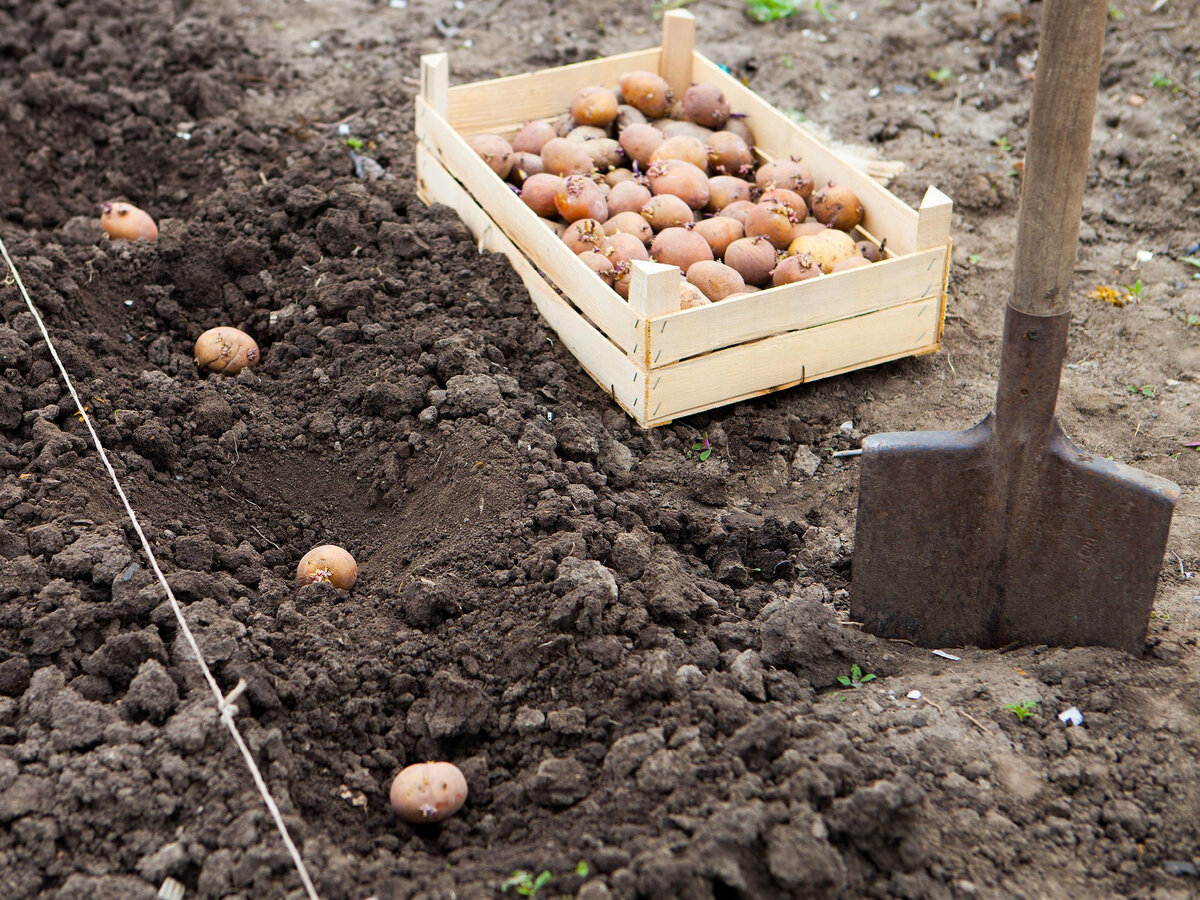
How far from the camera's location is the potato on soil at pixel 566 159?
14.9ft

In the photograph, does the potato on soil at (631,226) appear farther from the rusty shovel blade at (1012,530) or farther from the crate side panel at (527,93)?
the rusty shovel blade at (1012,530)

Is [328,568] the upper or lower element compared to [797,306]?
lower

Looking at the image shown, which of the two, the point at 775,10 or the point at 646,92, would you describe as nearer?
the point at 646,92

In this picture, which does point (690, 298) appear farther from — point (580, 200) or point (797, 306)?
point (580, 200)

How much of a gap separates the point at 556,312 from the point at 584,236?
0.28 m

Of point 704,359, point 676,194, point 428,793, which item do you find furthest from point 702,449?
point 428,793

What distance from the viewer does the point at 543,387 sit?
3887mm

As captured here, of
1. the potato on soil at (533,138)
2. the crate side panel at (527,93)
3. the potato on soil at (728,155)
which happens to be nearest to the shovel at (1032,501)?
the potato on soil at (728,155)

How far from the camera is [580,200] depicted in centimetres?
422

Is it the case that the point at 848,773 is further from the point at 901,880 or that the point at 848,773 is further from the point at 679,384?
the point at 679,384

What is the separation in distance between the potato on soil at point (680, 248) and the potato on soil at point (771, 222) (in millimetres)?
289

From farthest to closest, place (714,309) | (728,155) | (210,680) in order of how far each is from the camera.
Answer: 1. (728,155)
2. (714,309)
3. (210,680)

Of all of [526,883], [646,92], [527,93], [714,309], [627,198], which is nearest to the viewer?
[526,883]

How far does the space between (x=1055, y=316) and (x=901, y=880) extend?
53.6 inches
